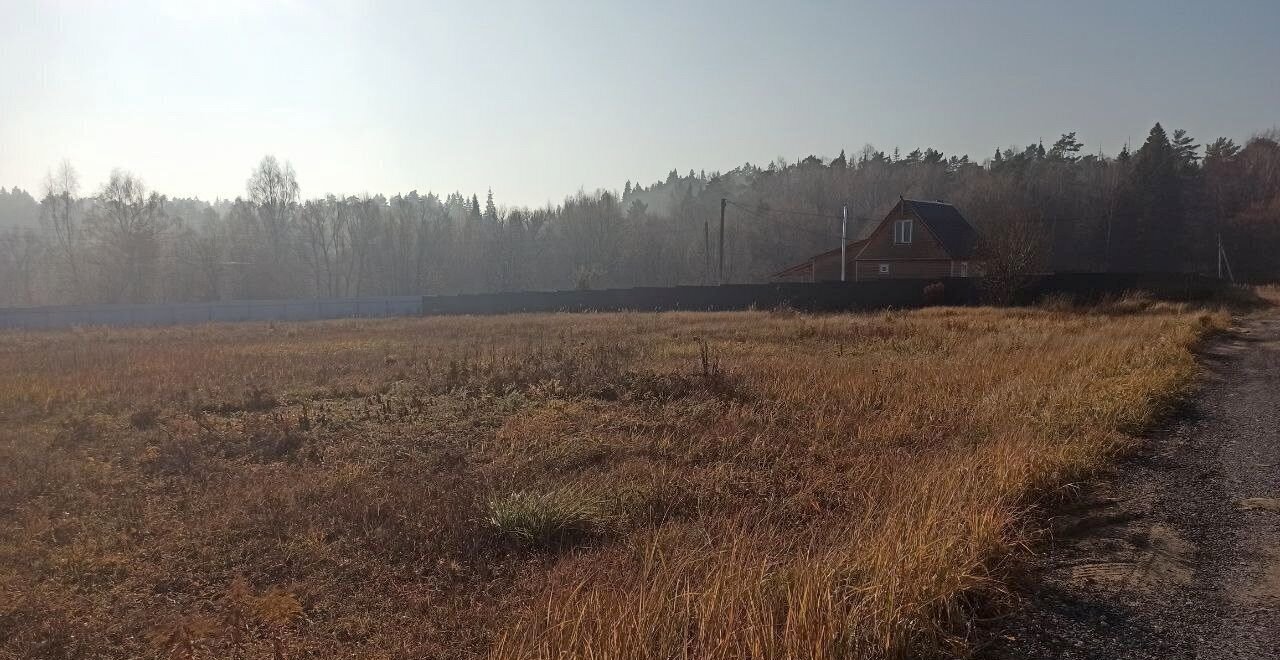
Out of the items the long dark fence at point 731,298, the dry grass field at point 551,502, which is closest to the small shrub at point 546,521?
the dry grass field at point 551,502

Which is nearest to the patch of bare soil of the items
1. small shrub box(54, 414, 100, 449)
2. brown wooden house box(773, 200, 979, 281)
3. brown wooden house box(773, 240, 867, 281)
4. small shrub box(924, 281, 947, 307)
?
small shrub box(54, 414, 100, 449)

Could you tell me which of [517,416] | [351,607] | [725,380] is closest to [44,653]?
[351,607]

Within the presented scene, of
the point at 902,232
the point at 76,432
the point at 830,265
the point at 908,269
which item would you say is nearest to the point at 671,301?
the point at 830,265

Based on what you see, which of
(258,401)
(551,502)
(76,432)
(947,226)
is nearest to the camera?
(551,502)

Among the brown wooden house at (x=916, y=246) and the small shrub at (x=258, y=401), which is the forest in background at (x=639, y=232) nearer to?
the brown wooden house at (x=916, y=246)

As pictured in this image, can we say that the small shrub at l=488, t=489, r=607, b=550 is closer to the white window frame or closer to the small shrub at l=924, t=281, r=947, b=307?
the small shrub at l=924, t=281, r=947, b=307

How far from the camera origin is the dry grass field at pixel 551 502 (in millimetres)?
3479

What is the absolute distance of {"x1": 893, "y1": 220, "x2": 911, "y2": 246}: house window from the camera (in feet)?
140

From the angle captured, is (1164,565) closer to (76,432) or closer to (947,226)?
(76,432)

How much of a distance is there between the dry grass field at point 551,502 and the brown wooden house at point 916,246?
29910mm

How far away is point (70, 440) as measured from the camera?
8.63 meters

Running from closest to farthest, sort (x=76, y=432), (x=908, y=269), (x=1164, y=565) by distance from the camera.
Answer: (x=1164, y=565) → (x=76, y=432) → (x=908, y=269)

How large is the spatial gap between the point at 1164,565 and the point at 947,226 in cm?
4302

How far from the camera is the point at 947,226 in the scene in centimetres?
4303
